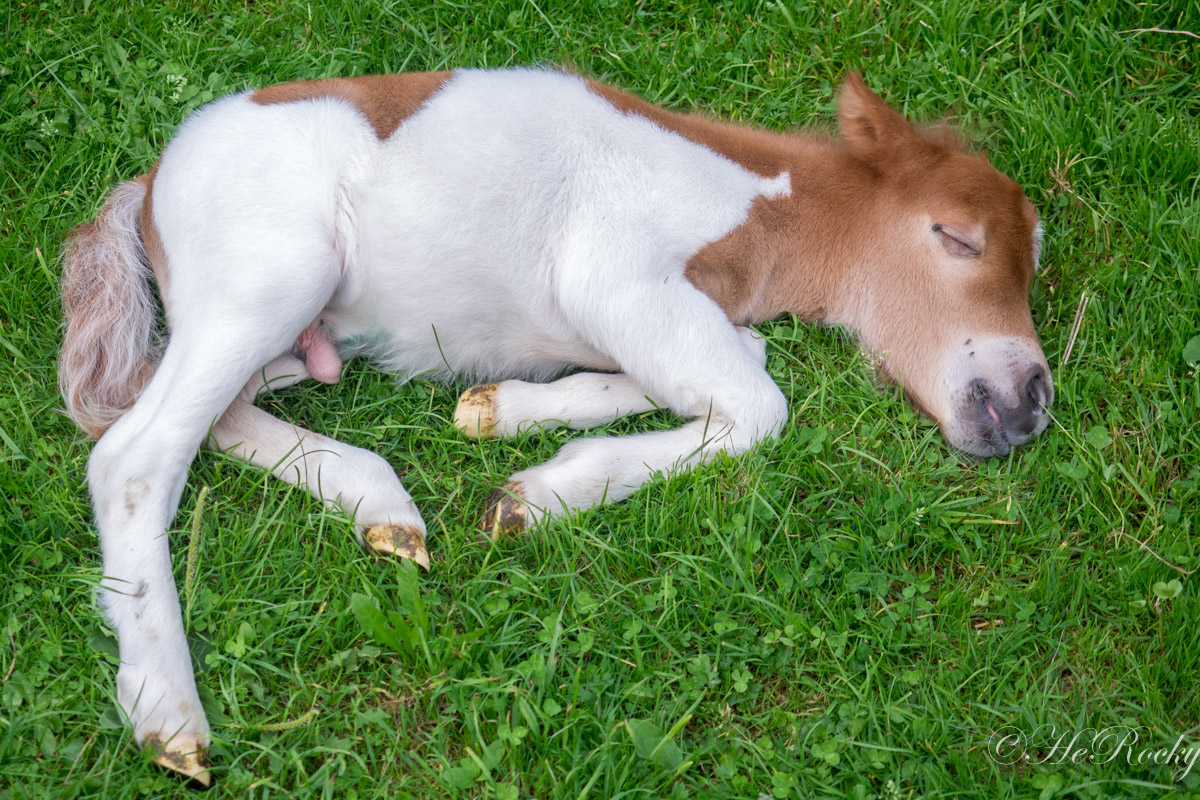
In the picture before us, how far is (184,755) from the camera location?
8.67 feet

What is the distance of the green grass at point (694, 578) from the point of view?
9.03ft

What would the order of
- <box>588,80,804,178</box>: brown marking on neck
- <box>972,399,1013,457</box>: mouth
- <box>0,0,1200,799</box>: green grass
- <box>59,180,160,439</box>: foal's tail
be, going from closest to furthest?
<box>0,0,1200,799</box>: green grass < <box>59,180,160,439</box>: foal's tail < <box>972,399,1013,457</box>: mouth < <box>588,80,804,178</box>: brown marking on neck

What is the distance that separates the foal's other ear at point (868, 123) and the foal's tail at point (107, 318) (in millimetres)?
2798

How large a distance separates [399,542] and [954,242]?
2.31m

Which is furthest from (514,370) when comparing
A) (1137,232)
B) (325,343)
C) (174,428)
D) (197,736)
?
(1137,232)

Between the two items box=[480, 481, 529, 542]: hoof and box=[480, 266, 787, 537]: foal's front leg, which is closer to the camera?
box=[480, 481, 529, 542]: hoof

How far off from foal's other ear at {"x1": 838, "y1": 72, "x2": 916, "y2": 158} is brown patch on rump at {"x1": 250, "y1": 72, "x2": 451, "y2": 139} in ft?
5.25

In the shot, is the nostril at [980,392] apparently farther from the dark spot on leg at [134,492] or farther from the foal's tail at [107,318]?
the foal's tail at [107,318]

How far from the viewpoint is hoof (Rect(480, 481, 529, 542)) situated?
3.22m

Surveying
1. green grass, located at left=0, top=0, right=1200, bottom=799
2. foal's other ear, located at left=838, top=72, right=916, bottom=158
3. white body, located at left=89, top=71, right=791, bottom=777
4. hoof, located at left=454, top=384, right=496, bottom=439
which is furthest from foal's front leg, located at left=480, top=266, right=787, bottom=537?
foal's other ear, located at left=838, top=72, right=916, bottom=158

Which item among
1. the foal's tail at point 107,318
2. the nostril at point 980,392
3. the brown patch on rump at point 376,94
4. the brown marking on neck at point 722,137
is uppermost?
the brown patch on rump at point 376,94

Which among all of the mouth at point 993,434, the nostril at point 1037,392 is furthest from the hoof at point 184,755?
the nostril at point 1037,392

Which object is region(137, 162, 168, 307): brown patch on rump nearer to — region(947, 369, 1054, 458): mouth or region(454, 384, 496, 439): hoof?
region(454, 384, 496, 439): hoof

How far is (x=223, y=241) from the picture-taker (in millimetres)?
3316
